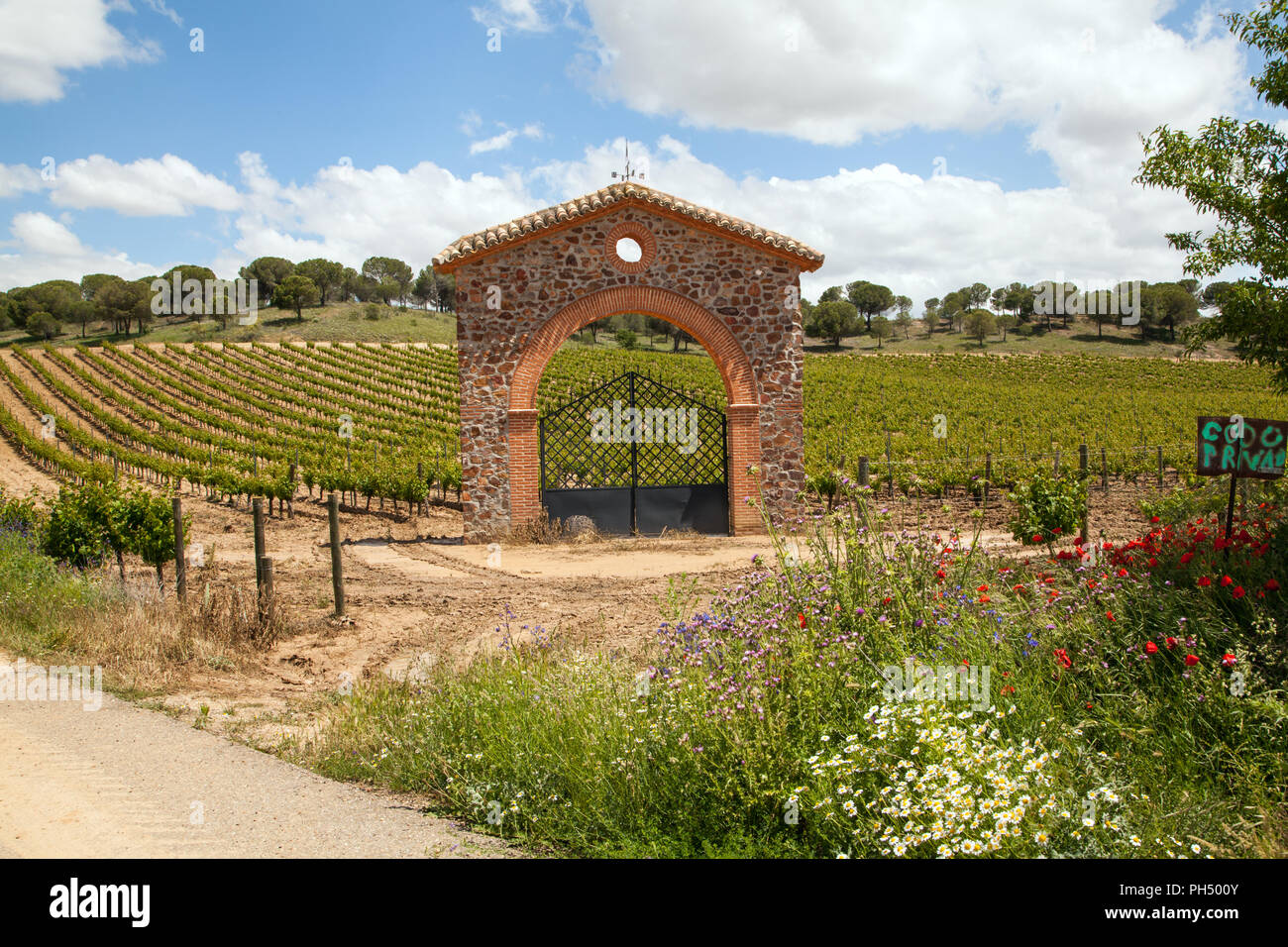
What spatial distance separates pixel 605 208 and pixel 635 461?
442 cm

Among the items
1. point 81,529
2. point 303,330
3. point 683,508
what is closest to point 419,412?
point 683,508

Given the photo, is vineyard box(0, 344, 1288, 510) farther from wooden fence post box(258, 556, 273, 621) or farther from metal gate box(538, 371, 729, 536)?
wooden fence post box(258, 556, 273, 621)

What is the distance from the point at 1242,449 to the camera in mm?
5582

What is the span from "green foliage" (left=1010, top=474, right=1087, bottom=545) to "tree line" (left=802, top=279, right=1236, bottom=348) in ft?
235

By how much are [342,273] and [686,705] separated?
4725 inches

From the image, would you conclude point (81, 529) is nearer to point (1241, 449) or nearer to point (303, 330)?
point (1241, 449)

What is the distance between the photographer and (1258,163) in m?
8.05

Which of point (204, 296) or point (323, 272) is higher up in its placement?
point (323, 272)

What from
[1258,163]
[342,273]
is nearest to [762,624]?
[1258,163]

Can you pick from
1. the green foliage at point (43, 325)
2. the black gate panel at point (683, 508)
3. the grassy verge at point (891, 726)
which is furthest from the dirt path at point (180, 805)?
the green foliage at point (43, 325)

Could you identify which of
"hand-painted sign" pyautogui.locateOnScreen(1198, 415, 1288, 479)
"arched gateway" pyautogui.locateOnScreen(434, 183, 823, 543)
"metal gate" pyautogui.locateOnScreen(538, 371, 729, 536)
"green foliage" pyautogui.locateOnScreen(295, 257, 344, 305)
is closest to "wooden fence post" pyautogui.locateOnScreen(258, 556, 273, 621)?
"arched gateway" pyautogui.locateOnScreen(434, 183, 823, 543)

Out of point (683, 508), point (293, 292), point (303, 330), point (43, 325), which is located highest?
point (293, 292)

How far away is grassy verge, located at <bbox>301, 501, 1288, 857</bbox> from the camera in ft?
10.8

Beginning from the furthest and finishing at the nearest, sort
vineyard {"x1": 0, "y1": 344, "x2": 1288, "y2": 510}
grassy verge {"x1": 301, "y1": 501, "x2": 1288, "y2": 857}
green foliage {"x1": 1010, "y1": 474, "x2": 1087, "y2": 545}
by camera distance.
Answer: vineyard {"x1": 0, "y1": 344, "x2": 1288, "y2": 510} → green foliage {"x1": 1010, "y1": 474, "x2": 1087, "y2": 545} → grassy verge {"x1": 301, "y1": 501, "x2": 1288, "y2": 857}
